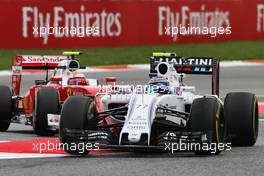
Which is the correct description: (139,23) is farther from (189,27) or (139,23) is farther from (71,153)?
(71,153)

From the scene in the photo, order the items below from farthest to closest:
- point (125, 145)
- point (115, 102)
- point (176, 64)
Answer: point (176, 64) < point (115, 102) < point (125, 145)

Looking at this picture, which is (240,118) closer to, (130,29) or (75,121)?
(75,121)

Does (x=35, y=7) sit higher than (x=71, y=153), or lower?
→ higher

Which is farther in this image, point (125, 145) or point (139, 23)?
point (139, 23)

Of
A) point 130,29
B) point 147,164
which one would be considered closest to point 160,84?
point 147,164

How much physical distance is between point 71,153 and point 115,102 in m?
1.17

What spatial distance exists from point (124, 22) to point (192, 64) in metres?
16.2

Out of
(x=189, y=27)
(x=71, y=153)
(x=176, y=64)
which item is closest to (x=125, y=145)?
(x=71, y=153)

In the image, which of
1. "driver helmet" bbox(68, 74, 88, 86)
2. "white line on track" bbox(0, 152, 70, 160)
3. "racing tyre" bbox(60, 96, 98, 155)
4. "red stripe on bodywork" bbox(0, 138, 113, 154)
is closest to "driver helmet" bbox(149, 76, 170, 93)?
"red stripe on bodywork" bbox(0, 138, 113, 154)

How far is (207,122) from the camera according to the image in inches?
456

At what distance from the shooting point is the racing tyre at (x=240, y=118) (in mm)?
12641

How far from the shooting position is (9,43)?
93.1 ft

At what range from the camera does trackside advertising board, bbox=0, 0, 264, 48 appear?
92.9 ft

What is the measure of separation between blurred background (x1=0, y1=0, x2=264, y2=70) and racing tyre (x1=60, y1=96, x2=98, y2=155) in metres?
15.3
